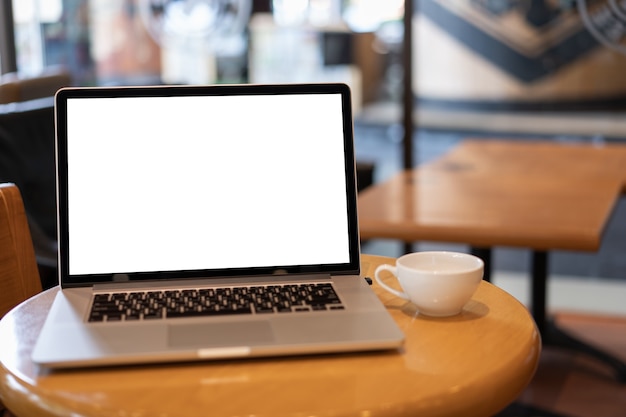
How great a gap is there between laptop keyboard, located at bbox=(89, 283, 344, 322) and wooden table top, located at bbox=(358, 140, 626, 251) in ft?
4.06

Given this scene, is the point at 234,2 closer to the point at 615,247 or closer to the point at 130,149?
the point at 615,247

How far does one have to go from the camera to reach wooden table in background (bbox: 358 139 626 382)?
233 cm

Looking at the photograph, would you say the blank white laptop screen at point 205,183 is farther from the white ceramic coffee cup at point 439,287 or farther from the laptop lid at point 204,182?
the white ceramic coffee cup at point 439,287

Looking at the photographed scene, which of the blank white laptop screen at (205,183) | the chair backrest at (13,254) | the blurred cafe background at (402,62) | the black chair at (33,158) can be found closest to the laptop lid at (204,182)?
the blank white laptop screen at (205,183)

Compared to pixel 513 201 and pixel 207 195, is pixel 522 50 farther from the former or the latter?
pixel 207 195

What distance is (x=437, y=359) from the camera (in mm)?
994

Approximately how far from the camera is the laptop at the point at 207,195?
3.93 feet

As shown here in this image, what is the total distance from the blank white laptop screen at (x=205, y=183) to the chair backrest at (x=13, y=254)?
0.88ft

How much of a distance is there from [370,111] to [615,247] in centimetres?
122

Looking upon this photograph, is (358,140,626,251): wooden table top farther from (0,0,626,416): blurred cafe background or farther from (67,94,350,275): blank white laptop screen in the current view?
(67,94,350,275): blank white laptop screen

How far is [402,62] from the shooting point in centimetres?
374

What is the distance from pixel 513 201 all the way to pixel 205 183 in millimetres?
1599

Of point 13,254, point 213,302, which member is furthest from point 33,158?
point 213,302

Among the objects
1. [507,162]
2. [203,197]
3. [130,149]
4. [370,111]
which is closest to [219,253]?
[203,197]
